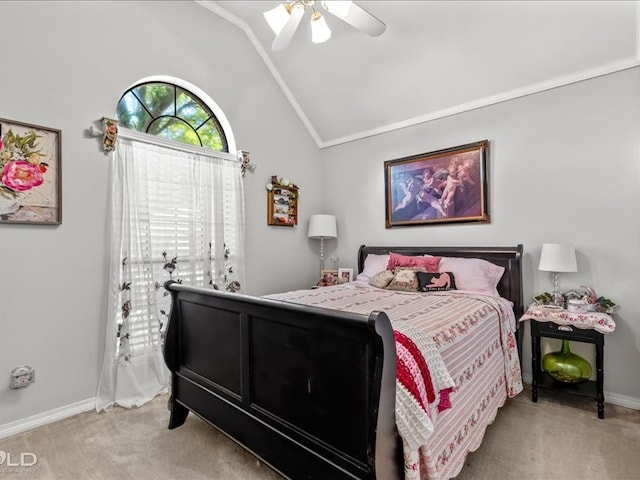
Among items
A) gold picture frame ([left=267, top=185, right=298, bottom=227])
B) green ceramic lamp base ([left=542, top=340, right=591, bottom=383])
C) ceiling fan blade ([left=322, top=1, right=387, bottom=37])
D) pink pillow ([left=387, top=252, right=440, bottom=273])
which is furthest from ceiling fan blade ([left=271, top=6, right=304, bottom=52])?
green ceramic lamp base ([left=542, top=340, right=591, bottom=383])

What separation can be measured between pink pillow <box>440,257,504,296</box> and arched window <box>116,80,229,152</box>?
2.62 meters

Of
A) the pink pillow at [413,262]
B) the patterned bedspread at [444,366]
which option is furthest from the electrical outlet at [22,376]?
the pink pillow at [413,262]

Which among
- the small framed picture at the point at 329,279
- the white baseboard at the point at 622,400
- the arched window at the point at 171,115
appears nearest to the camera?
the white baseboard at the point at 622,400

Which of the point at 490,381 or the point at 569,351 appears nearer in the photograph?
the point at 490,381

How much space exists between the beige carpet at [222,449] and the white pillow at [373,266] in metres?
1.64

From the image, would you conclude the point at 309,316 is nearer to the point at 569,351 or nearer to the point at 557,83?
the point at 569,351

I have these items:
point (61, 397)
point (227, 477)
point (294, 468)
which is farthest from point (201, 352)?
point (61, 397)

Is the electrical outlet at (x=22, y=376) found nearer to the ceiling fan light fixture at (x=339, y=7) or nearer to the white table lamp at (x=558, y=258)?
the ceiling fan light fixture at (x=339, y=7)

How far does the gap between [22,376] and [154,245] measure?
1184 millimetres

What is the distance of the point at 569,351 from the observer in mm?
2639

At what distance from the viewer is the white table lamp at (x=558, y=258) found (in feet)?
8.18

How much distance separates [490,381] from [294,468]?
138 centimetres

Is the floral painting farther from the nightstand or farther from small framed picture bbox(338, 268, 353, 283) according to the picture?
the nightstand

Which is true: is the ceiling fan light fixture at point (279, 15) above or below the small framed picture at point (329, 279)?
above
